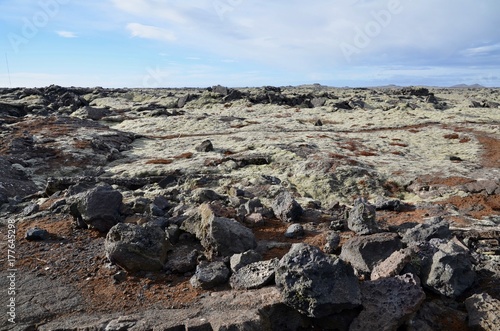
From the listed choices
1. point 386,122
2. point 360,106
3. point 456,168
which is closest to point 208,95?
point 360,106

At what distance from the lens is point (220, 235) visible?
11.7m

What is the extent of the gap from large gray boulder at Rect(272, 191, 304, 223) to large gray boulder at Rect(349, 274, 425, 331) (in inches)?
235

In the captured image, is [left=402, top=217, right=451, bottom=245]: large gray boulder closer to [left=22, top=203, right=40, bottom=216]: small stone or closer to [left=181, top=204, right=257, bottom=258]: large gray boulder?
[left=181, top=204, right=257, bottom=258]: large gray boulder

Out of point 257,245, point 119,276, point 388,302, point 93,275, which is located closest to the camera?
point 388,302

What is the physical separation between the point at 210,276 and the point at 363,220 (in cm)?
582

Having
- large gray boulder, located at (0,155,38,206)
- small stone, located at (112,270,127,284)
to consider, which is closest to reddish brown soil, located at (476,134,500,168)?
small stone, located at (112,270,127,284)

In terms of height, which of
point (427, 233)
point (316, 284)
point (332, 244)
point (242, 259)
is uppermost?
point (316, 284)

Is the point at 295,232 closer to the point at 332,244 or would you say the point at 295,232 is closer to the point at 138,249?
the point at 332,244

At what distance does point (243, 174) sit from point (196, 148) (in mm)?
11275

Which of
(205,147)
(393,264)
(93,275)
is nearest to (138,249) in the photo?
(93,275)

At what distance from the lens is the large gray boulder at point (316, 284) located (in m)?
8.19

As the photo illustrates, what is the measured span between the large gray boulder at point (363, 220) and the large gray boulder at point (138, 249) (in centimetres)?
656

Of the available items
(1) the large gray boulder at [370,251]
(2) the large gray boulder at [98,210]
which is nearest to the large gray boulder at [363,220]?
(1) the large gray boulder at [370,251]

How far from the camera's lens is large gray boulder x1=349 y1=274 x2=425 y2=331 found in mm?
8086
